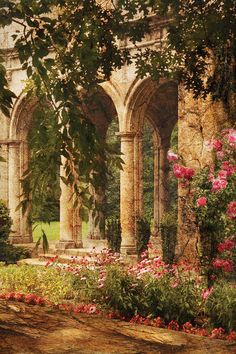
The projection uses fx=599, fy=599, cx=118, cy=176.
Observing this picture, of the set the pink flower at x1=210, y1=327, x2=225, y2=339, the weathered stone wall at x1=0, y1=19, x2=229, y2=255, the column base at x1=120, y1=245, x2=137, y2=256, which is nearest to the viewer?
the pink flower at x1=210, y1=327, x2=225, y2=339

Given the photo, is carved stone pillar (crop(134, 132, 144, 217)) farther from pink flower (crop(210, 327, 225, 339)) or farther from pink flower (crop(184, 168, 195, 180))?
pink flower (crop(210, 327, 225, 339))

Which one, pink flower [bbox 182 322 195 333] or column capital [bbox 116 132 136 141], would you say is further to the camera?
column capital [bbox 116 132 136 141]

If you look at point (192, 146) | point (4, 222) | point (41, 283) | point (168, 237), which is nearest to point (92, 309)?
point (192, 146)

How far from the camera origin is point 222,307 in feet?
23.5

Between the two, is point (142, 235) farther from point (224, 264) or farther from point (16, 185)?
point (224, 264)

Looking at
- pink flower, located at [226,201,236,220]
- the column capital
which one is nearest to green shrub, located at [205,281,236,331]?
pink flower, located at [226,201,236,220]

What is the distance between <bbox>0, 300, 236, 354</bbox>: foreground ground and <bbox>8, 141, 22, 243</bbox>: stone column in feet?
46.2

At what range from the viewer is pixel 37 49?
4.57 metres

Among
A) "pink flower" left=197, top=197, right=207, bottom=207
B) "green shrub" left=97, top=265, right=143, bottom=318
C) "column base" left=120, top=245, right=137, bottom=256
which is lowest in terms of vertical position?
"green shrub" left=97, top=265, right=143, bottom=318

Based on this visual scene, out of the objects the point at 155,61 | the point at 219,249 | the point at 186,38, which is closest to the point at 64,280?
the point at 219,249

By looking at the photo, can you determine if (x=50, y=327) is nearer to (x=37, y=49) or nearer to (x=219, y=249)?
(x=37, y=49)

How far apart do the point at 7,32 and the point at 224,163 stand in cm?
1264

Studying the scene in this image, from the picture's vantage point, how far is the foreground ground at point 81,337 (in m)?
3.56

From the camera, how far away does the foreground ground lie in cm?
356
